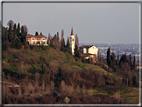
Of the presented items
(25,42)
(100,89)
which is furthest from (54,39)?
(100,89)

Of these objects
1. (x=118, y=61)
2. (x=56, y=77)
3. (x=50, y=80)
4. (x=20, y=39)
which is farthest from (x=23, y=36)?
(x=118, y=61)

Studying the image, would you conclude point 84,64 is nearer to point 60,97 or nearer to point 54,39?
point 54,39

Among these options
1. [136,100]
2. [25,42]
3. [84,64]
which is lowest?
[136,100]

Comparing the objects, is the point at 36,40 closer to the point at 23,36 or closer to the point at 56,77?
the point at 23,36

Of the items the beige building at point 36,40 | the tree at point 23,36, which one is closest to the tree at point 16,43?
the tree at point 23,36

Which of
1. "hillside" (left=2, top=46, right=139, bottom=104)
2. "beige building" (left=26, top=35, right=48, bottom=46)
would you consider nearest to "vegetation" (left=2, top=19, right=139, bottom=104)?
"hillside" (left=2, top=46, right=139, bottom=104)

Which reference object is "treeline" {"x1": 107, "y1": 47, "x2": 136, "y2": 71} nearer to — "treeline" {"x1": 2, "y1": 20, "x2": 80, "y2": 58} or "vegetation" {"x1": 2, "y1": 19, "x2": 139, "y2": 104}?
"vegetation" {"x1": 2, "y1": 19, "x2": 139, "y2": 104}
